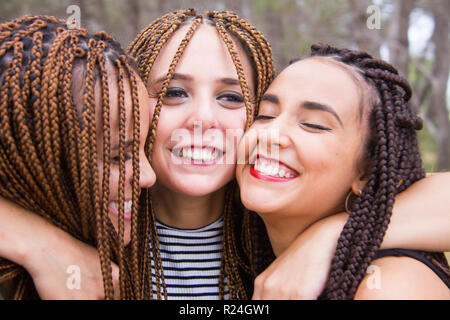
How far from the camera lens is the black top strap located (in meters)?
1.88

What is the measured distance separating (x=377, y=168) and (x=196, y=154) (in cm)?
86

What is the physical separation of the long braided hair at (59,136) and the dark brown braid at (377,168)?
91cm

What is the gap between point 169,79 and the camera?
7.33ft

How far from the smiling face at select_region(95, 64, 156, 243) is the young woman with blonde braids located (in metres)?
0.16

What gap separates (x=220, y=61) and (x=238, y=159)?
1.66 ft

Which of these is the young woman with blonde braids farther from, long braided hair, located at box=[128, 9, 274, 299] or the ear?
the ear

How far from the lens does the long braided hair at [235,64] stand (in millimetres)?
2336

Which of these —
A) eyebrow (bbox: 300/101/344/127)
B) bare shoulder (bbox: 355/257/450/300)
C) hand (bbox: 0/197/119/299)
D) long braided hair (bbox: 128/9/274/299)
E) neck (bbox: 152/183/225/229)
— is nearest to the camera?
bare shoulder (bbox: 355/257/450/300)

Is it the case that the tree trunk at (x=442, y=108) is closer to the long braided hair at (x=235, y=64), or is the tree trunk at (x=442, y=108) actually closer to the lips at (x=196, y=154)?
the long braided hair at (x=235, y=64)

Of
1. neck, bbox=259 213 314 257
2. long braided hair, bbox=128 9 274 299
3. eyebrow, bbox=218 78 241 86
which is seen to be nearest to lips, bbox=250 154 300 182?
neck, bbox=259 213 314 257

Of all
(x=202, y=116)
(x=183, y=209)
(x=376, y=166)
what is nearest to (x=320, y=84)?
(x=376, y=166)

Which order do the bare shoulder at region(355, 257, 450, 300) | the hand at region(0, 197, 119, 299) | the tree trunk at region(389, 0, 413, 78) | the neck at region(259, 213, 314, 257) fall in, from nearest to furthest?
the bare shoulder at region(355, 257, 450, 300) < the hand at region(0, 197, 119, 299) < the neck at region(259, 213, 314, 257) < the tree trunk at region(389, 0, 413, 78)

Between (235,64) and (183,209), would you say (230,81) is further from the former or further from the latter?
(183,209)

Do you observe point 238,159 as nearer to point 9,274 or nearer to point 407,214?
point 407,214
